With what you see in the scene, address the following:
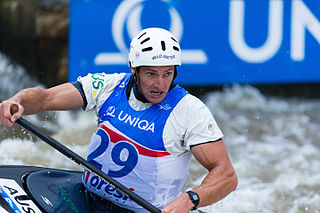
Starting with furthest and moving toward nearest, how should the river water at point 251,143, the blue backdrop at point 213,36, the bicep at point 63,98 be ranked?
the blue backdrop at point 213,36 → the river water at point 251,143 → the bicep at point 63,98

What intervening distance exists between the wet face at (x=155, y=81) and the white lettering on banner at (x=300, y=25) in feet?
14.4

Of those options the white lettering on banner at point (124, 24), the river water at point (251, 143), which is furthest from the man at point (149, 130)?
the white lettering on banner at point (124, 24)

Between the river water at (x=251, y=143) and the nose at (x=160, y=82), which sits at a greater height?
the nose at (x=160, y=82)

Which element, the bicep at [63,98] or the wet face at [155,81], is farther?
the bicep at [63,98]

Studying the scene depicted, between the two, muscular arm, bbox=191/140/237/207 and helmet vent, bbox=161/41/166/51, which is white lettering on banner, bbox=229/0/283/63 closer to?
helmet vent, bbox=161/41/166/51

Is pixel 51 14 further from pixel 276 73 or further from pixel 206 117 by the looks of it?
pixel 206 117

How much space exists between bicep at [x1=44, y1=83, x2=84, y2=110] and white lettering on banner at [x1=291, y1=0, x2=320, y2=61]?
445 centimetres

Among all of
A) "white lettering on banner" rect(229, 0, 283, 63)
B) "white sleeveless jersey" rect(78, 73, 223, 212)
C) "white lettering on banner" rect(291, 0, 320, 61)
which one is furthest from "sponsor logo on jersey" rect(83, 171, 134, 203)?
"white lettering on banner" rect(291, 0, 320, 61)

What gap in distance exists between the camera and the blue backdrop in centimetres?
662

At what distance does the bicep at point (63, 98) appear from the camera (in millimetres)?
2947

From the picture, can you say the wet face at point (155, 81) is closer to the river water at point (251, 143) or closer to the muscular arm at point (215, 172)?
the muscular arm at point (215, 172)

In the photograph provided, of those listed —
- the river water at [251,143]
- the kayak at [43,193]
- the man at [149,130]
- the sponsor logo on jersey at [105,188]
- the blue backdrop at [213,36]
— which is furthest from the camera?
the blue backdrop at [213,36]

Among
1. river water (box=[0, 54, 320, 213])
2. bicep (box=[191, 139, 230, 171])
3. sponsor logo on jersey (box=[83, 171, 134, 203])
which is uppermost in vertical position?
bicep (box=[191, 139, 230, 171])

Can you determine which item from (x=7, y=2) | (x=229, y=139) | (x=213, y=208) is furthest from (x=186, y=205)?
(x=7, y=2)
